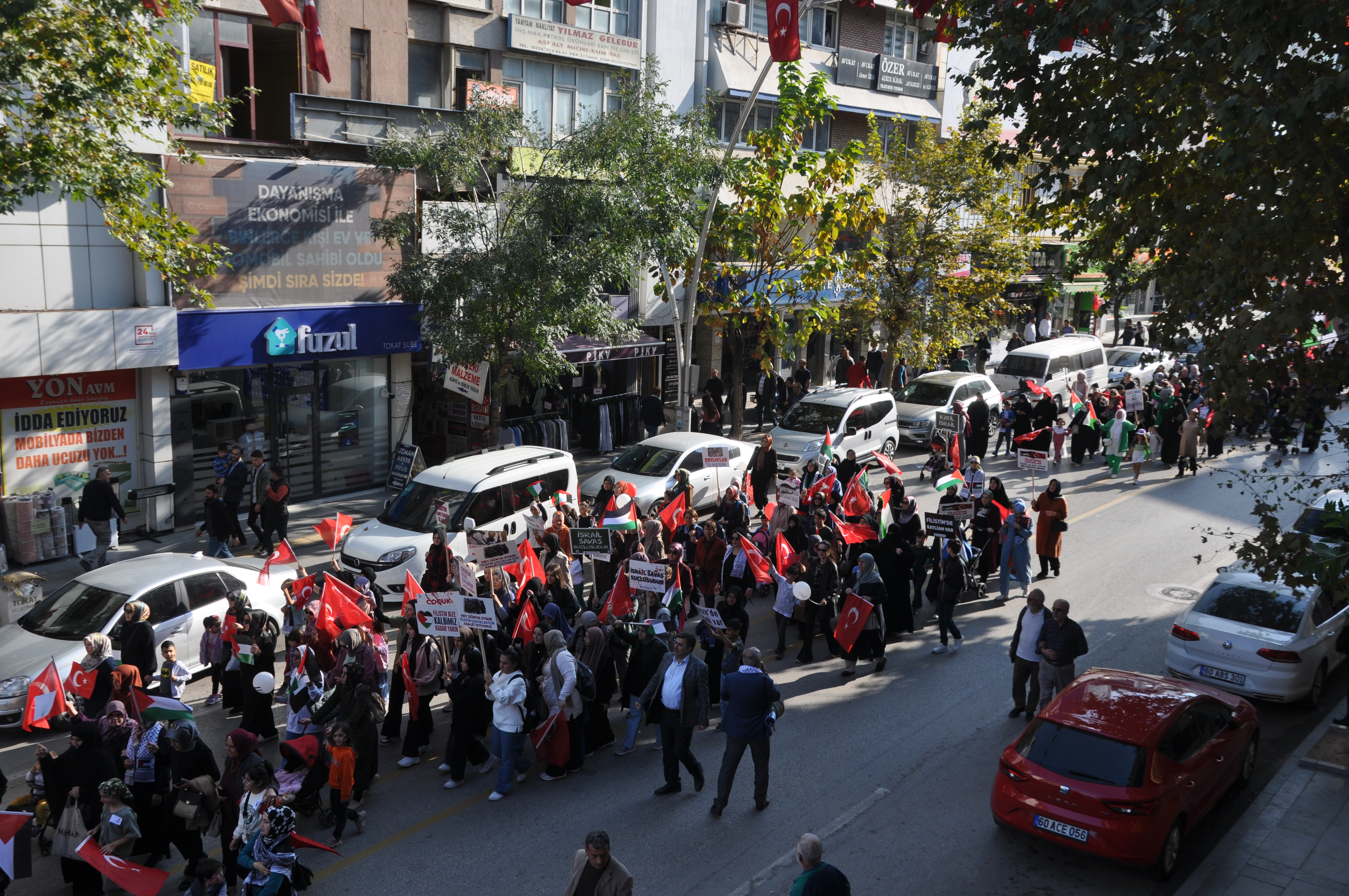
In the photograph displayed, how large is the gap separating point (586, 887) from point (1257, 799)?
7.28 m

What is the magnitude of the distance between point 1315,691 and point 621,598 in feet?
27.5

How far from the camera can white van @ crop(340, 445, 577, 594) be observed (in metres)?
15.6

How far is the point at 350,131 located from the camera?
68.4 feet

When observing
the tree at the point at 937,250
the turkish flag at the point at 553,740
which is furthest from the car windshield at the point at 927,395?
the turkish flag at the point at 553,740

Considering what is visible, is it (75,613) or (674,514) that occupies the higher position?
(674,514)

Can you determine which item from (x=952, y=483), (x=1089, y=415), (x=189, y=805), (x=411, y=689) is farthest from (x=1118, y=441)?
(x=189, y=805)

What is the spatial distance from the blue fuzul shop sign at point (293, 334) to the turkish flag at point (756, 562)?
941cm

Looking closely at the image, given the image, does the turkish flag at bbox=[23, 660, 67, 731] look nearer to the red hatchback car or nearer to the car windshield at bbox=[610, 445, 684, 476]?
the red hatchback car

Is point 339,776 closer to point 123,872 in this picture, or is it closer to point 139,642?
point 123,872

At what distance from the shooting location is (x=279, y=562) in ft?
45.8

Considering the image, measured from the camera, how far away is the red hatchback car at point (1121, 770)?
8.89 metres

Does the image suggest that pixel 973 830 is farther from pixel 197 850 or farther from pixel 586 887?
pixel 197 850

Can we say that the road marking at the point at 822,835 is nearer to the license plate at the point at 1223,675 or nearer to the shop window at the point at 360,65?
the license plate at the point at 1223,675

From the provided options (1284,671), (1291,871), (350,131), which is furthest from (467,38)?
(1291,871)
